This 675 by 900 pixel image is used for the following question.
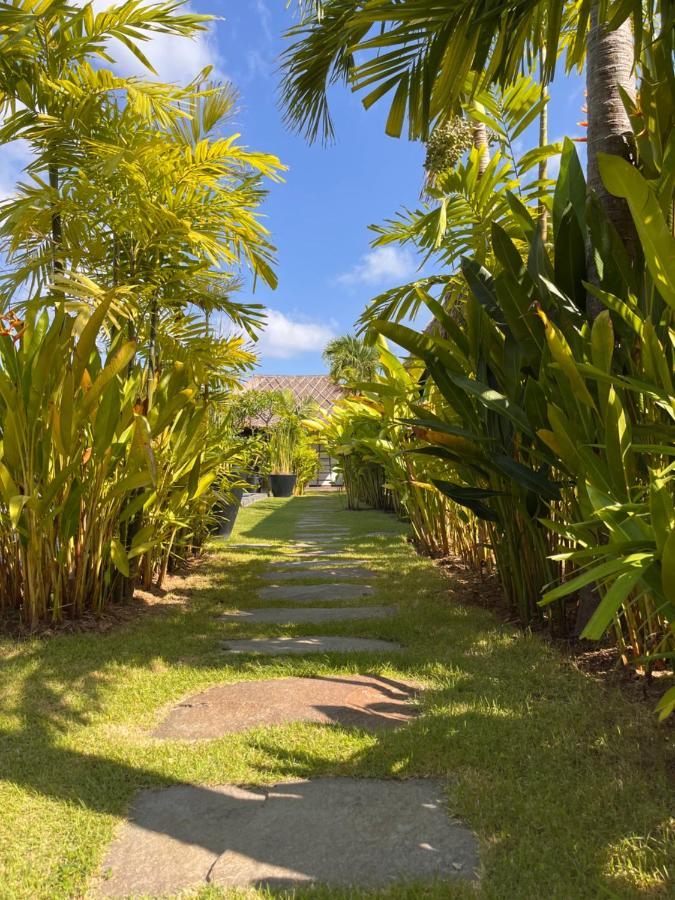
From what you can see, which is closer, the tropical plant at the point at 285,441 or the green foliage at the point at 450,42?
the green foliage at the point at 450,42

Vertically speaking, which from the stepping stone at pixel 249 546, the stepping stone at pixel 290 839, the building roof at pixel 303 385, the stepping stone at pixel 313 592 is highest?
the building roof at pixel 303 385

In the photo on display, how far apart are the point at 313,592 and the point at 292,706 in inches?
65.6

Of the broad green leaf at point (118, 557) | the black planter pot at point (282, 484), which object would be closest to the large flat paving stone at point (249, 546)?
the broad green leaf at point (118, 557)

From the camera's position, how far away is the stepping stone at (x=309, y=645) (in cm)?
234

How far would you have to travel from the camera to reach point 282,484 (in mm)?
15398

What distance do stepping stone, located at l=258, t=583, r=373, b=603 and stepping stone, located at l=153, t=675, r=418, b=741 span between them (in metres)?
1.28

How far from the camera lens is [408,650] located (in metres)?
2.29

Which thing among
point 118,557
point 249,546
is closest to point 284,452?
point 249,546

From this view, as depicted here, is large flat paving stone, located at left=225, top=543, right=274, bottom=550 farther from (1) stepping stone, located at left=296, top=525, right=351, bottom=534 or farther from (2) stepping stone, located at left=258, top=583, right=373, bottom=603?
(2) stepping stone, located at left=258, top=583, right=373, bottom=603

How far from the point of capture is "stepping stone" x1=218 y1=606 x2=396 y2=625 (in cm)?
286

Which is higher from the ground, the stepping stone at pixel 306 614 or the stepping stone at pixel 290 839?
the stepping stone at pixel 306 614

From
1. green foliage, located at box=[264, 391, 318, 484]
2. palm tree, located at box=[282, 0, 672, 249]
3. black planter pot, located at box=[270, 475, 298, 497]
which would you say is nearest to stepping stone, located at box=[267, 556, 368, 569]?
palm tree, located at box=[282, 0, 672, 249]

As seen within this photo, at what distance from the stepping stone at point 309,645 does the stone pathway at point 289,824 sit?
39 cm

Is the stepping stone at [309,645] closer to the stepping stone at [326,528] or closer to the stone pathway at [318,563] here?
the stone pathway at [318,563]
